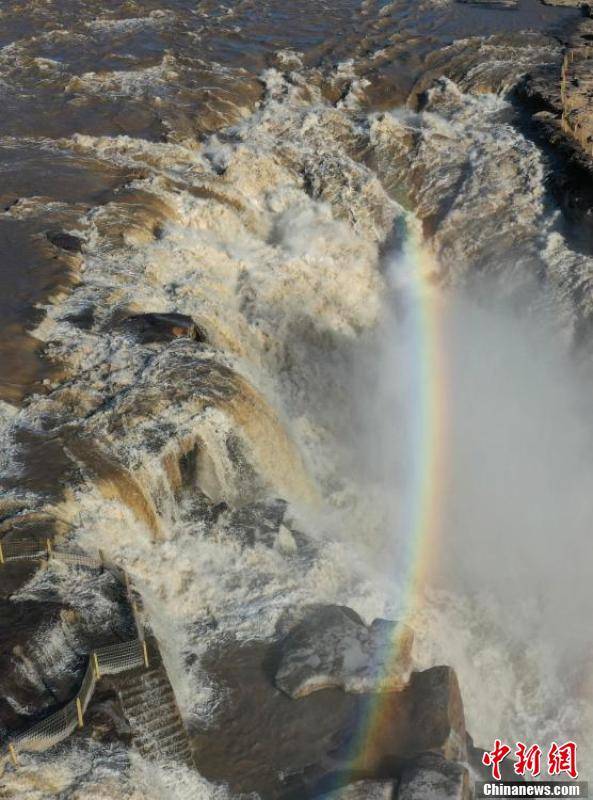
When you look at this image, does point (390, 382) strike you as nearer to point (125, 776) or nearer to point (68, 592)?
point (68, 592)

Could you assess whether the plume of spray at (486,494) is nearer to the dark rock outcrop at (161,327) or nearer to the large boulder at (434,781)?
the large boulder at (434,781)

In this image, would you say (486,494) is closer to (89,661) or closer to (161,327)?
(161,327)

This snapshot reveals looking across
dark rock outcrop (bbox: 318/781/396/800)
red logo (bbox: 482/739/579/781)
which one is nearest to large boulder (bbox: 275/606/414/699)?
dark rock outcrop (bbox: 318/781/396/800)

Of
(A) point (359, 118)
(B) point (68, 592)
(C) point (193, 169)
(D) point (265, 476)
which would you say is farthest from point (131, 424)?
(A) point (359, 118)

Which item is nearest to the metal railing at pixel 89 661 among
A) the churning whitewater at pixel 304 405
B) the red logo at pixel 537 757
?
the churning whitewater at pixel 304 405

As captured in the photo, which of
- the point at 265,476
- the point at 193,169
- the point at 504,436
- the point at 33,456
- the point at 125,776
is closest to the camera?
the point at 125,776

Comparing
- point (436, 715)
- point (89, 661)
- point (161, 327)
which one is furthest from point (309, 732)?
point (161, 327)
